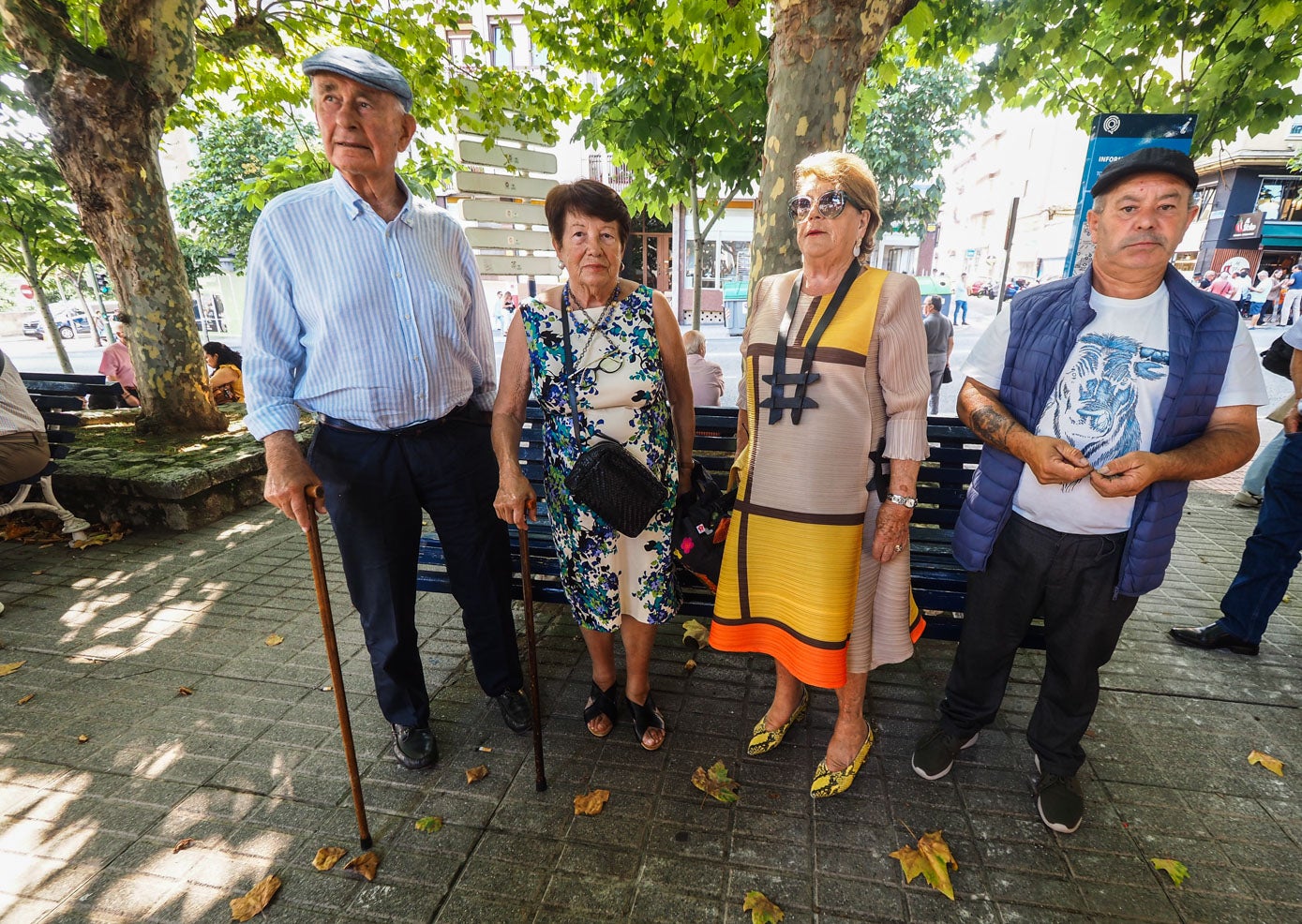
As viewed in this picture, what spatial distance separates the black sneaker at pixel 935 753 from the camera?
8.26ft

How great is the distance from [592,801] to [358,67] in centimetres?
275

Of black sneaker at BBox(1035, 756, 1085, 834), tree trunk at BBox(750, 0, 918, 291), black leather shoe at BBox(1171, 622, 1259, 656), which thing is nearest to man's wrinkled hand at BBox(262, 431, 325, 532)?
tree trunk at BBox(750, 0, 918, 291)

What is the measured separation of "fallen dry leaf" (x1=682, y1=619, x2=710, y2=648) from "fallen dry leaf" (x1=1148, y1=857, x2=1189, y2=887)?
1.98m

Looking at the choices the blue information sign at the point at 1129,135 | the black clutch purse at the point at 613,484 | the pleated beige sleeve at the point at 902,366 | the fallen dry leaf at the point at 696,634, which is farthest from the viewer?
the blue information sign at the point at 1129,135

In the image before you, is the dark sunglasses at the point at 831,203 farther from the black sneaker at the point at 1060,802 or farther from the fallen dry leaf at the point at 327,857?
the fallen dry leaf at the point at 327,857

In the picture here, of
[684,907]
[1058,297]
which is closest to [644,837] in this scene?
[684,907]

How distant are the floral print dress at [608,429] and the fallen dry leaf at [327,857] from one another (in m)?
1.19

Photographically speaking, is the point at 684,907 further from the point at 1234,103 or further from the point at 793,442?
the point at 1234,103

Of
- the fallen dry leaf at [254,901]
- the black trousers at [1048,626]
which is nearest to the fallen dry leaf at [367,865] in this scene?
the fallen dry leaf at [254,901]

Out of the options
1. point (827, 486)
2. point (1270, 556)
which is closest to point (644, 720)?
point (827, 486)

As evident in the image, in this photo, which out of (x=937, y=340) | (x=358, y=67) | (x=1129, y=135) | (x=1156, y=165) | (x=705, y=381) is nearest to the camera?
(x=1156, y=165)

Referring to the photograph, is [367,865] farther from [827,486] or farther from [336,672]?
[827,486]

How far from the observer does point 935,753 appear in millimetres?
2537

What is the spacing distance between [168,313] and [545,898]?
6.25 meters
